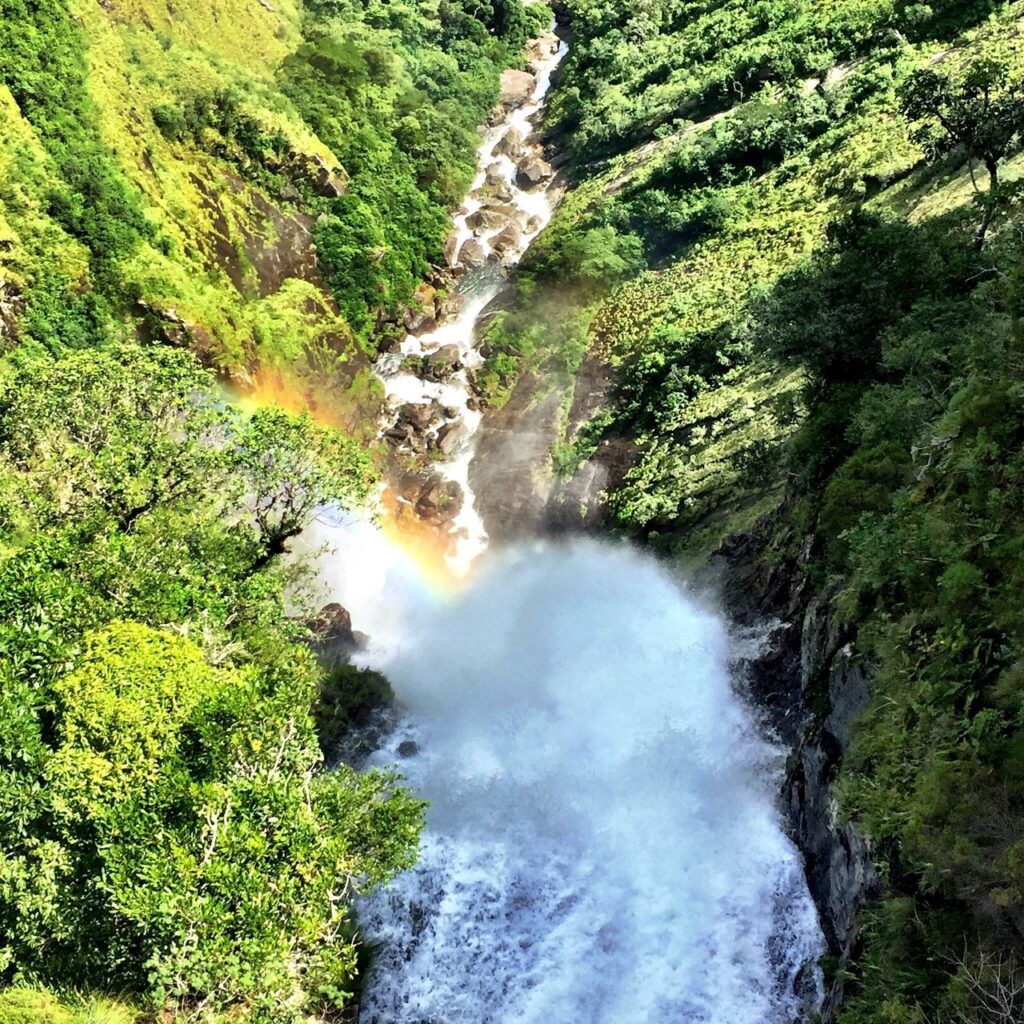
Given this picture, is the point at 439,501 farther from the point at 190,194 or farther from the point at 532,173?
the point at 532,173

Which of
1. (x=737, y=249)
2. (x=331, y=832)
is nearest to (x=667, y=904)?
(x=331, y=832)

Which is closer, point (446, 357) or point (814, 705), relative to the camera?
point (814, 705)

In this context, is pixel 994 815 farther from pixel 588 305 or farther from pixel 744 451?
pixel 588 305

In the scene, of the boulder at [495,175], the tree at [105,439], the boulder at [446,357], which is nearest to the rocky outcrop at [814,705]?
the tree at [105,439]

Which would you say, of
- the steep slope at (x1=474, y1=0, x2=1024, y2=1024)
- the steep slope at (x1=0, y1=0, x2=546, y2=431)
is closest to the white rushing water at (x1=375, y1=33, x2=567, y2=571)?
the steep slope at (x1=474, y1=0, x2=1024, y2=1024)

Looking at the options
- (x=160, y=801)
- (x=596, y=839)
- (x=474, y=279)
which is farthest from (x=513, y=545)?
(x=160, y=801)

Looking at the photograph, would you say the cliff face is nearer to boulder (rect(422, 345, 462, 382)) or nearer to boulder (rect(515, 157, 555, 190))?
boulder (rect(422, 345, 462, 382))

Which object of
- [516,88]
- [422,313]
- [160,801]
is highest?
→ [516,88]
